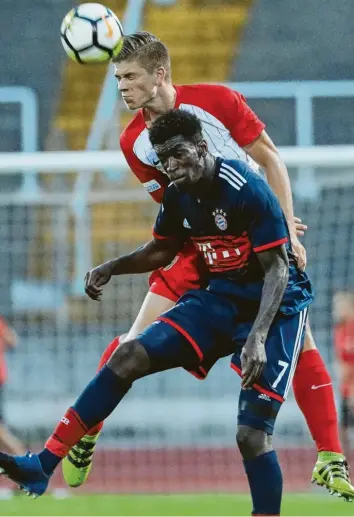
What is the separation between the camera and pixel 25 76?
13.6m

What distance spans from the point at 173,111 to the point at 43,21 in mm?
9786

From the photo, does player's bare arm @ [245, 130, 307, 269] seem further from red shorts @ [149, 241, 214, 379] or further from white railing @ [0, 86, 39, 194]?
white railing @ [0, 86, 39, 194]

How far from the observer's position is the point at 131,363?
4531 millimetres

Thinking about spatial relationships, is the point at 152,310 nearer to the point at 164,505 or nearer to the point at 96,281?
the point at 96,281

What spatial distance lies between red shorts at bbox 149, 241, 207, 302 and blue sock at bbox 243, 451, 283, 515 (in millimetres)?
974

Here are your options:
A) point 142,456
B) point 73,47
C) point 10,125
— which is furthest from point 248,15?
point 73,47

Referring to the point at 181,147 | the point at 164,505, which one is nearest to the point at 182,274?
the point at 181,147

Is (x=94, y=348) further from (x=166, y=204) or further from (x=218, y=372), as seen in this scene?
(x=166, y=204)

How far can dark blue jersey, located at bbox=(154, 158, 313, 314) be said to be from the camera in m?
4.51

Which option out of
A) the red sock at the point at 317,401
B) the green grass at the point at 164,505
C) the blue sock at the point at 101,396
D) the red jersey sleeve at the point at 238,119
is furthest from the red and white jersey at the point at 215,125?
the green grass at the point at 164,505

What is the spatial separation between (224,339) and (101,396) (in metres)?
0.56

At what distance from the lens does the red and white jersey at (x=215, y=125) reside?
5004mm

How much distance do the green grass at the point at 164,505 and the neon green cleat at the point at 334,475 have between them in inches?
112

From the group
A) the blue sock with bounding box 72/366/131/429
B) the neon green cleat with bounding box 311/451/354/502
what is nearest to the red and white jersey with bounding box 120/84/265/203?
the blue sock with bounding box 72/366/131/429
